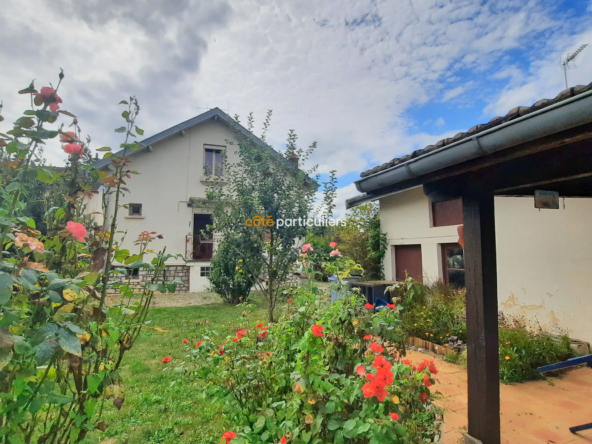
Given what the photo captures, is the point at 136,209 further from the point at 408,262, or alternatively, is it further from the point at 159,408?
the point at 159,408

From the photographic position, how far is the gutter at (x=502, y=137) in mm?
1450

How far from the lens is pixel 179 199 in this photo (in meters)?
12.7

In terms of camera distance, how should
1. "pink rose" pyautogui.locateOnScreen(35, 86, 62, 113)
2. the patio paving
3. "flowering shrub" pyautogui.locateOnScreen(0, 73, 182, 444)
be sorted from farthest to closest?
the patio paving
"pink rose" pyautogui.locateOnScreen(35, 86, 62, 113)
"flowering shrub" pyautogui.locateOnScreen(0, 73, 182, 444)

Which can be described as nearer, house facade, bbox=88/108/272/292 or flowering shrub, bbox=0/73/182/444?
flowering shrub, bbox=0/73/182/444

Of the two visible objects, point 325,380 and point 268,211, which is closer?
point 325,380

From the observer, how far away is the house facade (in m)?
12.1

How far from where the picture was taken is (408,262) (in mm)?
7941

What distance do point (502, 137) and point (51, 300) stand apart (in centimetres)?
225

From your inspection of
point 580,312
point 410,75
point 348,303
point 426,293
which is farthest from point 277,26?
point 580,312

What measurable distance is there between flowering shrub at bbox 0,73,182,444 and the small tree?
3023 millimetres

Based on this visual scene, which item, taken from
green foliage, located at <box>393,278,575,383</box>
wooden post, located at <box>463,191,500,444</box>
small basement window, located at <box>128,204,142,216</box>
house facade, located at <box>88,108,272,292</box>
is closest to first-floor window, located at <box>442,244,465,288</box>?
green foliage, located at <box>393,278,575,383</box>

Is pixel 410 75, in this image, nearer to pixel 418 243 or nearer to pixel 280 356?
pixel 418 243

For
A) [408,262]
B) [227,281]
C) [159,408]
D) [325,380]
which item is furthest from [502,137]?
[227,281]

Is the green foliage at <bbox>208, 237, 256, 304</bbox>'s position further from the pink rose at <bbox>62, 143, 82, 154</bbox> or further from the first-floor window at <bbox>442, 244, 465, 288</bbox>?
the pink rose at <bbox>62, 143, 82, 154</bbox>
